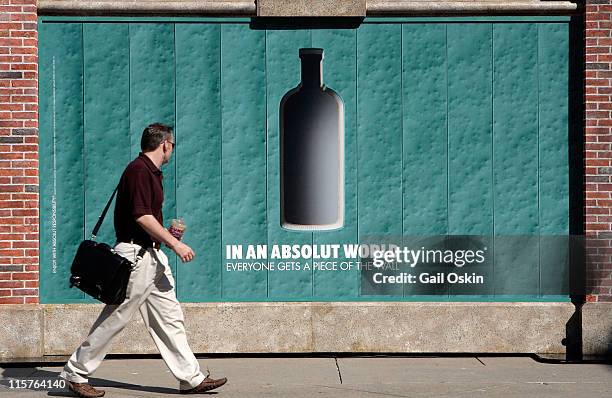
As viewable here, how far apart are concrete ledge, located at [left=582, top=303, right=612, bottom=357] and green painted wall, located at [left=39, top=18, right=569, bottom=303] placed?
48 cm

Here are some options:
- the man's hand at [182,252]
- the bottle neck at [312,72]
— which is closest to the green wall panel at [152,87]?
the bottle neck at [312,72]

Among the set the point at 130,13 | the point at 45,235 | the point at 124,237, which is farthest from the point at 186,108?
the point at 124,237

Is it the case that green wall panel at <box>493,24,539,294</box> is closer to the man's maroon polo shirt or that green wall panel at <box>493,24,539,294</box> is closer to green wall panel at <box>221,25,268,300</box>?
green wall panel at <box>221,25,268,300</box>

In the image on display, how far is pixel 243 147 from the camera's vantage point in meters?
10.2

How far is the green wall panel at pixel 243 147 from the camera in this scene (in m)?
10.2

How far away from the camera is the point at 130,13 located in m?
10.2

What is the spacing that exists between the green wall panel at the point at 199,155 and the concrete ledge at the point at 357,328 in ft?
1.09

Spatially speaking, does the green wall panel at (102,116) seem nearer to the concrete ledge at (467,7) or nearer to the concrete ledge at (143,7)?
the concrete ledge at (143,7)

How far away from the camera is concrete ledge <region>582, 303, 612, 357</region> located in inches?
391

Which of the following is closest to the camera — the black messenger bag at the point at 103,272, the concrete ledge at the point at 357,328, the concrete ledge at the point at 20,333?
the black messenger bag at the point at 103,272

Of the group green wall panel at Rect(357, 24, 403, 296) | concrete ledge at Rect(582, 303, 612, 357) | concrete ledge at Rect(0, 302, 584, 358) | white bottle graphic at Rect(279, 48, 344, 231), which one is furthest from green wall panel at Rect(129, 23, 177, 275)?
concrete ledge at Rect(582, 303, 612, 357)

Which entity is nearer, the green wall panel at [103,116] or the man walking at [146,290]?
the man walking at [146,290]

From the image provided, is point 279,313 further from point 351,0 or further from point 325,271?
point 351,0

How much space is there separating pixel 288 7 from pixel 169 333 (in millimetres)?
3461
